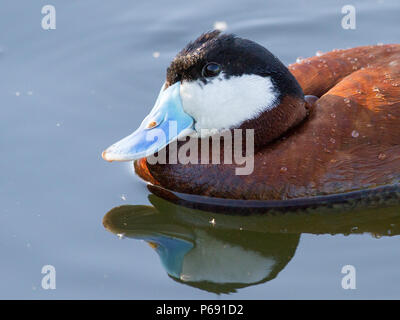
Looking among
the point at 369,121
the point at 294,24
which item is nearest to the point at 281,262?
the point at 369,121

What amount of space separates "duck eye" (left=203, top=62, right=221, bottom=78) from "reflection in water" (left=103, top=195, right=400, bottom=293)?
3.24 ft

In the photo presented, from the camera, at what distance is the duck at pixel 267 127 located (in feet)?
17.9

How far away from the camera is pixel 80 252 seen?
5.32m

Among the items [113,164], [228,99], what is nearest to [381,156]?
[228,99]

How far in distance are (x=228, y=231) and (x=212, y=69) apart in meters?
1.12

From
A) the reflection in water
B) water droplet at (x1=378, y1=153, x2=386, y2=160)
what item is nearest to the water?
the reflection in water

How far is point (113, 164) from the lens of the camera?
20.5 feet

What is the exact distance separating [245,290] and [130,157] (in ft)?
4.04

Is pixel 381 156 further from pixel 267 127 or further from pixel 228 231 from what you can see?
pixel 228 231

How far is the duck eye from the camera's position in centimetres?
543

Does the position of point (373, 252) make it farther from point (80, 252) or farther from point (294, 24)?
point (294, 24)

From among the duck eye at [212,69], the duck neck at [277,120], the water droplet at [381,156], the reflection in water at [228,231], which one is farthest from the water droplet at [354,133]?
the duck eye at [212,69]

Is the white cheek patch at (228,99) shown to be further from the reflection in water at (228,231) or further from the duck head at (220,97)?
the reflection in water at (228,231)

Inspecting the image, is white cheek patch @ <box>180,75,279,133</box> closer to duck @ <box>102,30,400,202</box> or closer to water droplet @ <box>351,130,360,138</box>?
duck @ <box>102,30,400,202</box>
